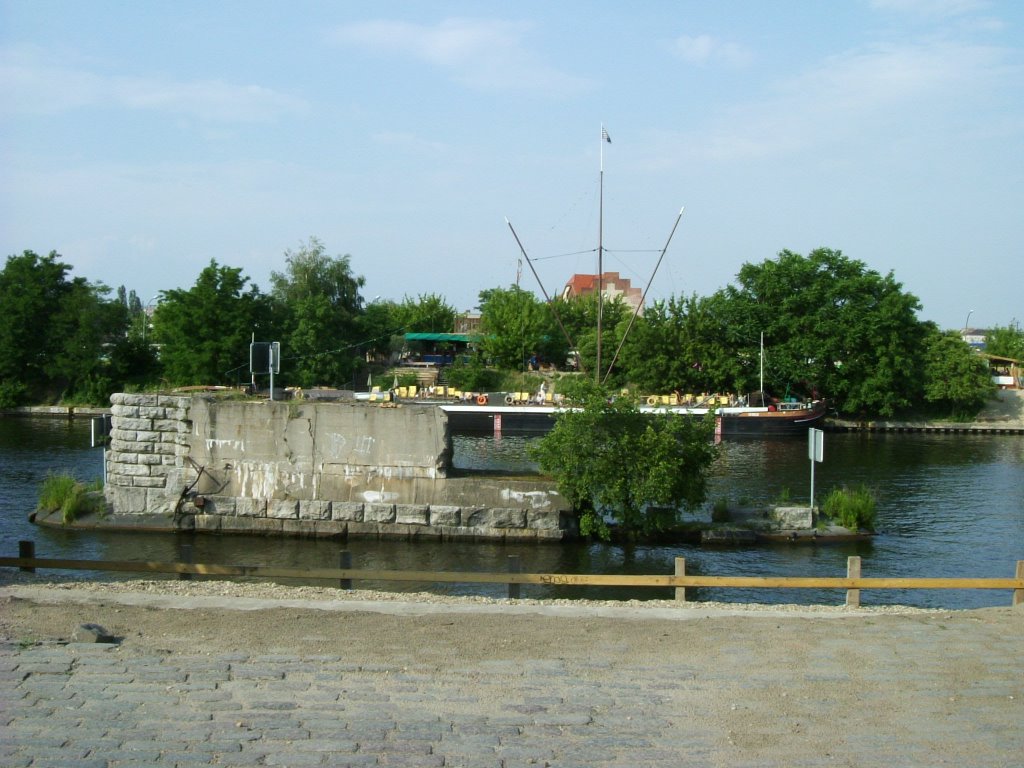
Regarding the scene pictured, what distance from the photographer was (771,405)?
6406 cm

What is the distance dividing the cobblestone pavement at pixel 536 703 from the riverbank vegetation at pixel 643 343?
50662 mm

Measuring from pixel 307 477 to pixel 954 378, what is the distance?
54.8 meters

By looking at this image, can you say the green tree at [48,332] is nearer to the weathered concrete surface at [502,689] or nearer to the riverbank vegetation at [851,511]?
the riverbank vegetation at [851,511]

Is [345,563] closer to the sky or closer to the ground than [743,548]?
closer to the sky

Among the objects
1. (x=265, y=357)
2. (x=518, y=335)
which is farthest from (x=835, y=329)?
(x=265, y=357)

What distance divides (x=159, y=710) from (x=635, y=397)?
59.8ft

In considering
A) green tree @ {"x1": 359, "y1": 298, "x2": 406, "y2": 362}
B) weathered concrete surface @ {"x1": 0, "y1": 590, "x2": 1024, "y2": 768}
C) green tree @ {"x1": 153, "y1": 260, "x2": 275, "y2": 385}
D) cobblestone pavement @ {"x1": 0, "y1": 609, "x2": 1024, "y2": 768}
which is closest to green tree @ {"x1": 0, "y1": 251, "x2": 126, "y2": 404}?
green tree @ {"x1": 153, "y1": 260, "x2": 275, "y2": 385}

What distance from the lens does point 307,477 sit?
2545cm

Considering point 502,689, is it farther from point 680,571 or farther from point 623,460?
point 623,460

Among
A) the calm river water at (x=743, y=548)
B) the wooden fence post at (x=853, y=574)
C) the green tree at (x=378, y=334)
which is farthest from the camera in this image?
the green tree at (x=378, y=334)

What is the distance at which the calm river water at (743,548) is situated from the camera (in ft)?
65.1

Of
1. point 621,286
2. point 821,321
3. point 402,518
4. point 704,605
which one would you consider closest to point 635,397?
point 402,518

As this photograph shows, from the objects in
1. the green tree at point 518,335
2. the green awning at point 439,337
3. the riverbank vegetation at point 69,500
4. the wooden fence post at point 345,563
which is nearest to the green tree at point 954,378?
the green tree at point 518,335

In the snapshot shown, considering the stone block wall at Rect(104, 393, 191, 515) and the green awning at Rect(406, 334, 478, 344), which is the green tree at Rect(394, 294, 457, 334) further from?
the stone block wall at Rect(104, 393, 191, 515)
